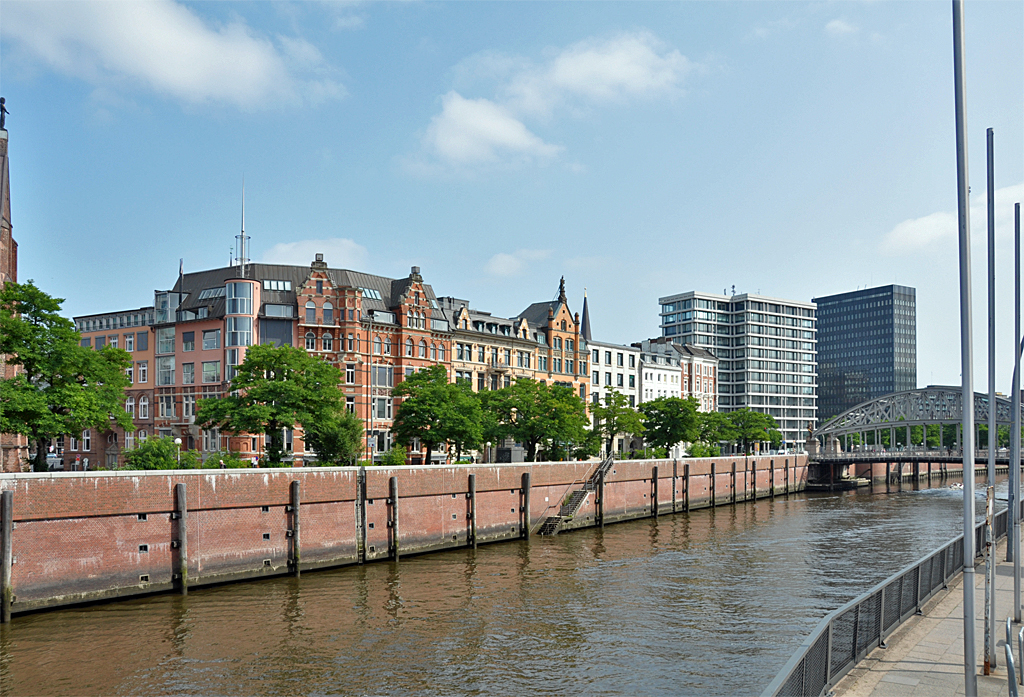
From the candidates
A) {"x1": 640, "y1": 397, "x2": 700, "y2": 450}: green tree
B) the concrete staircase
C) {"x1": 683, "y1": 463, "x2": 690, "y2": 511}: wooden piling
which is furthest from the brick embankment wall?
{"x1": 640, "y1": 397, "x2": 700, "y2": 450}: green tree

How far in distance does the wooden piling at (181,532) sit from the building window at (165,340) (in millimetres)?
43613

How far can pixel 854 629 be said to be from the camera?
16.3m

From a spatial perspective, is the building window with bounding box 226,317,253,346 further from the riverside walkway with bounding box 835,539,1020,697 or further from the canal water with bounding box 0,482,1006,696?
the riverside walkway with bounding box 835,539,1020,697

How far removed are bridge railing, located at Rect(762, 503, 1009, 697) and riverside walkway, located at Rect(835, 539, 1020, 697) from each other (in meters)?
0.24

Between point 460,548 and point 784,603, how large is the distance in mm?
20857

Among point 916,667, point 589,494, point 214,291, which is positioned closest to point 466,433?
point 589,494

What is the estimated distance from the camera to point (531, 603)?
→ 1355 inches

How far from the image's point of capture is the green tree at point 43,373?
140ft

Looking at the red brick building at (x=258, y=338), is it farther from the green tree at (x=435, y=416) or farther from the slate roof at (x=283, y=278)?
the green tree at (x=435, y=416)

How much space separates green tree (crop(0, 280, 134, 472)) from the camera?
42.7 m

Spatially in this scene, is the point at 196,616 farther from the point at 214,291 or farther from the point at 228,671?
the point at 214,291

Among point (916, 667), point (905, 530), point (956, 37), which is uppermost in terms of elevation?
point (956, 37)

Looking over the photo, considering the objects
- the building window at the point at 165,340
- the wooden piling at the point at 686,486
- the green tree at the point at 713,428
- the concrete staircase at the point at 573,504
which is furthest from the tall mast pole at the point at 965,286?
the green tree at the point at 713,428

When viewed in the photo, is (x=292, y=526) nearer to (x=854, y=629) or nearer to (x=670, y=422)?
(x=854, y=629)
